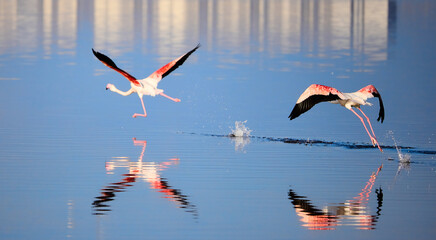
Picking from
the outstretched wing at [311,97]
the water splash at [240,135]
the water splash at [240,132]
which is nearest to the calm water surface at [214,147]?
the water splash at [240,135]

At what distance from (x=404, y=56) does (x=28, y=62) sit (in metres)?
14.7

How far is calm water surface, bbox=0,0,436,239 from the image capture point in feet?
39.2

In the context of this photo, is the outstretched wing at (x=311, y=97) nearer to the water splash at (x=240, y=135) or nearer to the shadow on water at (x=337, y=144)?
the shadow on water at (x=337, y=144)

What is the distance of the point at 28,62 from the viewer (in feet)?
111

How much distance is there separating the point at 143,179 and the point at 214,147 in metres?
3.75

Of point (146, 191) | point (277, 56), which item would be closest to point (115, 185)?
point (146, 191)

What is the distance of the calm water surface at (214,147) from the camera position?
39.2ft

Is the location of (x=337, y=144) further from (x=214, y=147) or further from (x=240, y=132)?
(x=214, y=147)

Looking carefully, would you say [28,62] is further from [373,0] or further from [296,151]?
[373,0]

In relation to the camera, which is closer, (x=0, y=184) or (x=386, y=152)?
(x=0, y=184)

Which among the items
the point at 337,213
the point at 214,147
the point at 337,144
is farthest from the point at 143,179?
the point at 337,144

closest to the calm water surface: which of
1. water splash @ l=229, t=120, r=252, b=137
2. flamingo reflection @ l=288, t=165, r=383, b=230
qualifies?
flamingo reflection @ l=288, t=165, r=383, b=230

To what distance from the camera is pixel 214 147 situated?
17922 mm

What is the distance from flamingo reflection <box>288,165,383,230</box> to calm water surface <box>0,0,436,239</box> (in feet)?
0.09
